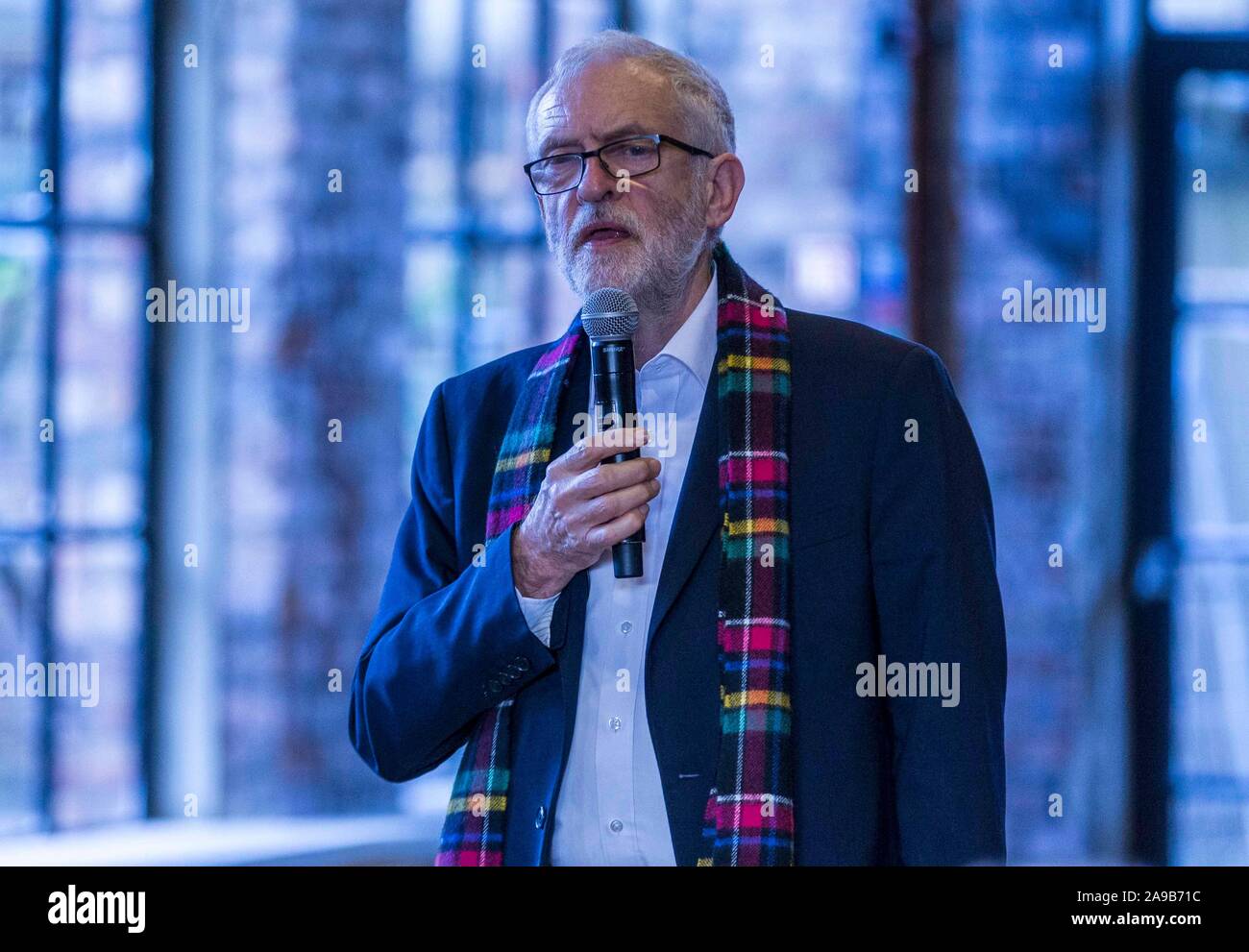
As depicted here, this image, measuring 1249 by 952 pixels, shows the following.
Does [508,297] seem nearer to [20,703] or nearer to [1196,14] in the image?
[20,703]

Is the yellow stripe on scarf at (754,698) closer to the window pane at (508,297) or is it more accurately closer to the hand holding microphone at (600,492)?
the hand holding microphone at (600,492)

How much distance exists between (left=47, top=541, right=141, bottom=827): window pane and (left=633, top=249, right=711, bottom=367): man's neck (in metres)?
1.52

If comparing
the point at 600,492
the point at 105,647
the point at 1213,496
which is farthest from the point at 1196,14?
the point at 105,647

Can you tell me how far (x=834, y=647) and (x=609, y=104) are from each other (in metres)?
0.74

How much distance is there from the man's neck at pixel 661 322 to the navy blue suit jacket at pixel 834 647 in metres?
0.11

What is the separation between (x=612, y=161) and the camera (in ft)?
5.12

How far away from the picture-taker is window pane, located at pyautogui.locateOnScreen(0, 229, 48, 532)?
262cm

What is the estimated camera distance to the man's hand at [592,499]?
4.42 feet

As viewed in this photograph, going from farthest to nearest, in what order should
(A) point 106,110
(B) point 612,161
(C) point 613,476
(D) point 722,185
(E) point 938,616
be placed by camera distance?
(A) point 106,110
(D) point 722,185
(B) point 612,161
(E) point 938,616
(C) point 613,476

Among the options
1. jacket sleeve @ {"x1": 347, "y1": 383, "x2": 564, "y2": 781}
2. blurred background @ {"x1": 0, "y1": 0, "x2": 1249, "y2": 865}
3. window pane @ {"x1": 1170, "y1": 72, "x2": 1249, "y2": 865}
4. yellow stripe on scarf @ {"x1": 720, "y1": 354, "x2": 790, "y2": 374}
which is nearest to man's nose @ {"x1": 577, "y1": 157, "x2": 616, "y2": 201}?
yellow stripe on scarf @ {"x1": 720, "y1": 354, "x2": 790, "y2": 374}

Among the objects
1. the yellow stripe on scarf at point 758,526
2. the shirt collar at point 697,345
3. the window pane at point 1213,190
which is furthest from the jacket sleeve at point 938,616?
the window pane at point 1213,190

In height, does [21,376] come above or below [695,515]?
above
